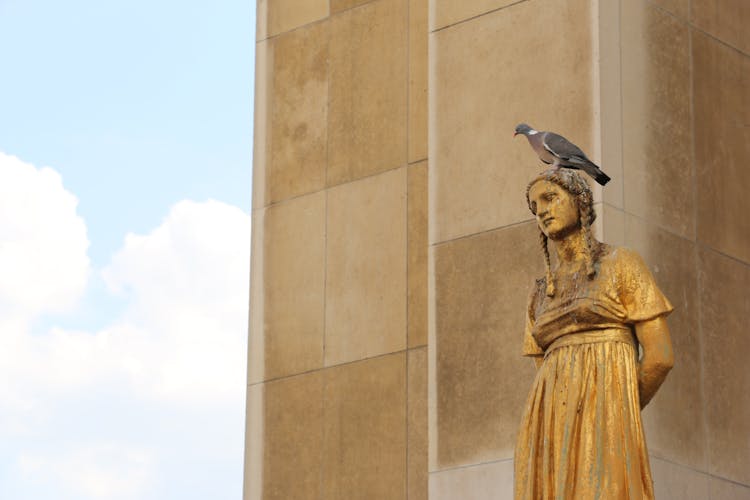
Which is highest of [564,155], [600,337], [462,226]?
[462,226]

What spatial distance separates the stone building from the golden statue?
3624 mm

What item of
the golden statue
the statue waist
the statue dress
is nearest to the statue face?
the golden statue

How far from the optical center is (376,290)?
17.7 metres

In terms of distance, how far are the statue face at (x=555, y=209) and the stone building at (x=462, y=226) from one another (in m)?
3.63

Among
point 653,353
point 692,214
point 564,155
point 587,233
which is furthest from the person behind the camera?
point 692,214

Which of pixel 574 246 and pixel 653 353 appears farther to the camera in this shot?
pixel 574 246

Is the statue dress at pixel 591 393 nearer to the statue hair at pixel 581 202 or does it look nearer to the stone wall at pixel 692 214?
the statue hair at pixel 581 202

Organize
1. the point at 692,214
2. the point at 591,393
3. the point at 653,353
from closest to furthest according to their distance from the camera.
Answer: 1. the point at 591,393
2. the point at 653,353
3. the point at 692,214

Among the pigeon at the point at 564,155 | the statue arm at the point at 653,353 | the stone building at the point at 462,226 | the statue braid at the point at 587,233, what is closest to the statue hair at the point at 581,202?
the statue braid at the point at 587,233

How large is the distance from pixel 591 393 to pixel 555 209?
1118mm

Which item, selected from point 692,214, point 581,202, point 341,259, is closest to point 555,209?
point 581,202

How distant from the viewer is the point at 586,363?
11.4 metres

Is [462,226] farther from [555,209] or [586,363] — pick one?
[586,363]

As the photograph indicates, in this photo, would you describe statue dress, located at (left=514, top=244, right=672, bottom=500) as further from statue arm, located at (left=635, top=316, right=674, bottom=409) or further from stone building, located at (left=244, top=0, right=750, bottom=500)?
stone building, located at (left=244, top=0, right=750, bottom=500)
